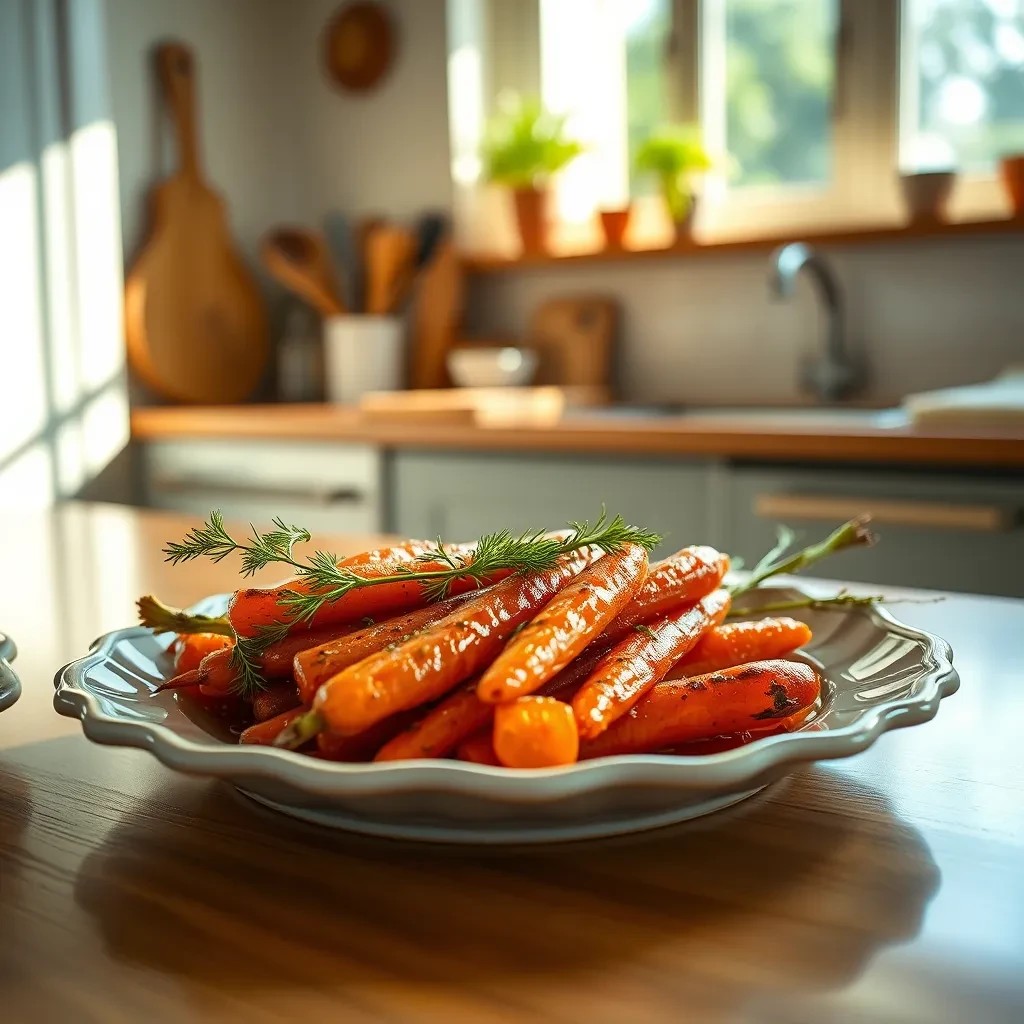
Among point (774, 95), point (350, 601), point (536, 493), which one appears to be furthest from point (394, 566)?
point (774, 95)

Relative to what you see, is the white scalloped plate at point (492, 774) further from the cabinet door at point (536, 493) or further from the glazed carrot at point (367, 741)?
the cabinet door at point (536, 493)

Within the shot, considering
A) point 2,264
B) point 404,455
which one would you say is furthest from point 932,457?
point 2,264

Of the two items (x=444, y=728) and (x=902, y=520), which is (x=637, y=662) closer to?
(x=444, y=728)

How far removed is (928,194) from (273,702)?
2185mm

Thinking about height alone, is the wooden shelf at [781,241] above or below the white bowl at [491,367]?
above

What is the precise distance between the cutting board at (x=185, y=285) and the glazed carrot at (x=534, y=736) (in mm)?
2577

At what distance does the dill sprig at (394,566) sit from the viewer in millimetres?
566

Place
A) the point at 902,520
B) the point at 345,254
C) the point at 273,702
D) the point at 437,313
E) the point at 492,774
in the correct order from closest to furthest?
the point at 492,774, the point at 273,702, the point at 902,520, the point at 437,313, the point at 345,254

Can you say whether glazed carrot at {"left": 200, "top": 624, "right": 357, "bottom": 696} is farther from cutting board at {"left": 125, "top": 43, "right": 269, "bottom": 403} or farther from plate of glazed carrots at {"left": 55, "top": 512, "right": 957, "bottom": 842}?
cutting board at {"left": 125, "top": 43, "right": 269, "bottom": 403}

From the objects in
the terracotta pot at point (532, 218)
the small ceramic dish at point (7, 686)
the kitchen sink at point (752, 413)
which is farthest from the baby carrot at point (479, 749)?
the terracotta pot at point (532, 218)

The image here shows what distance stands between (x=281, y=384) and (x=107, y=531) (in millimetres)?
1784

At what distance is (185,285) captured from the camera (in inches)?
116

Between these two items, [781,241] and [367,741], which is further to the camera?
[781,241]

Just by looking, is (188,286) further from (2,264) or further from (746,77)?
(746,77)
